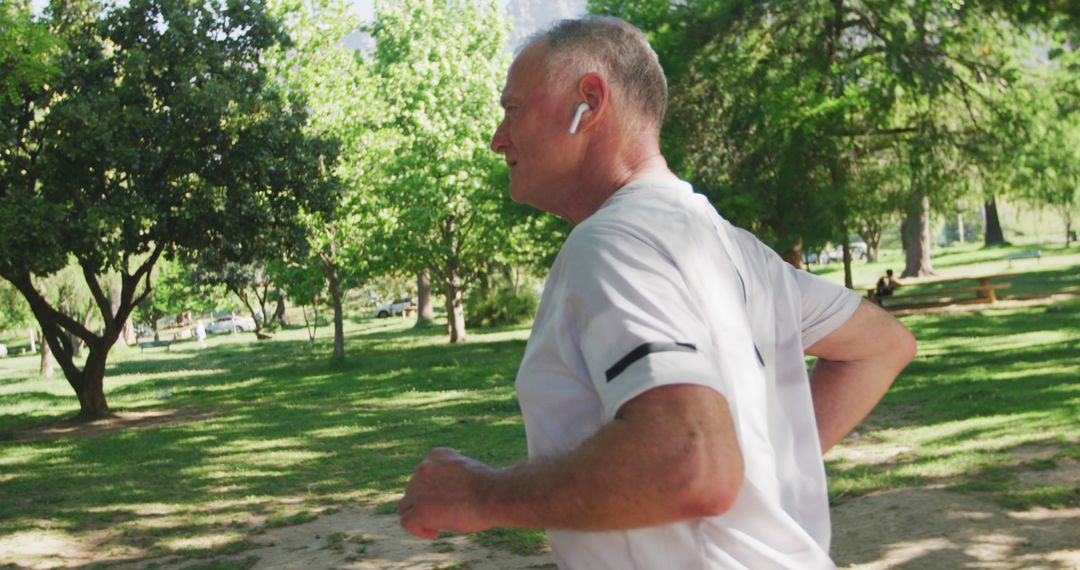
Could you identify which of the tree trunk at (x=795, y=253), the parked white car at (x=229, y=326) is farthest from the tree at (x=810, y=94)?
the parked white car at (x=229, y=326)

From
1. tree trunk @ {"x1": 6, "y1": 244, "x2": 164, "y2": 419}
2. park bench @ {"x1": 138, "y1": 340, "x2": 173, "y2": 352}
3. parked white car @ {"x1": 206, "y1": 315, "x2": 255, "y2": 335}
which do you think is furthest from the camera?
parked white car @ {"x1": 206, "y1": 315, "x2": 255, "y2": 335}

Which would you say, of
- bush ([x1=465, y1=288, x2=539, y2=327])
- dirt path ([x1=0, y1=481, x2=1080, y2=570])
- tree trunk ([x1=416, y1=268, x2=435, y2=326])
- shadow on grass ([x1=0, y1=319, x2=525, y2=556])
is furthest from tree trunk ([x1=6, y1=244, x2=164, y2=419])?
tree trunk ([x1=416, y1=268, x2=435, y2=326])

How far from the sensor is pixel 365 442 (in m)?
14.0

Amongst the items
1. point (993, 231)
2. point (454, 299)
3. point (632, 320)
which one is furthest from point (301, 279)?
point (993, 231)

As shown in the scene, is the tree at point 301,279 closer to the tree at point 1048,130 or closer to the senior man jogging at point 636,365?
the tree at point 1048,130

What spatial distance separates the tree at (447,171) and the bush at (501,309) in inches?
164

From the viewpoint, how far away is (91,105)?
678 inches

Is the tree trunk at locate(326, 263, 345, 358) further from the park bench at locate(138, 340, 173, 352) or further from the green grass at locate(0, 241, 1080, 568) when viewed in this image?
the park bench at locate(138, 340, 173, 352)

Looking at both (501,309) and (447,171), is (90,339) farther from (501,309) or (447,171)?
(501,309)

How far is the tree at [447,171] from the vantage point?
31.7m

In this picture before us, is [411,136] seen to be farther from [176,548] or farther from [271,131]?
[176,548]

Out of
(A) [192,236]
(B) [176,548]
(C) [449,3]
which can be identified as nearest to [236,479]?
(B) [176,548]

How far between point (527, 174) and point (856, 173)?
77.2 ft

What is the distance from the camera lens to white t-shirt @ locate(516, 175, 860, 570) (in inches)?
54.4
